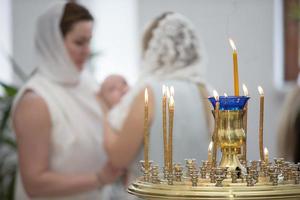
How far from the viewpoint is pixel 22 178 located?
11.0ft

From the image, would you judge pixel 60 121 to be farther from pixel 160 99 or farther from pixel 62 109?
pixel 160 99

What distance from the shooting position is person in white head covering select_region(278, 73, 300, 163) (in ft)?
8.95

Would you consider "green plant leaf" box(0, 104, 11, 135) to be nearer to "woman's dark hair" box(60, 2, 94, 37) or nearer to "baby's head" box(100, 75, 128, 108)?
"baby's head" box(100, 75, 128, 108)

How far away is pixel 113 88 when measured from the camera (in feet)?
11.7

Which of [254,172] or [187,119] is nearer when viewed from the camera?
[254,172]

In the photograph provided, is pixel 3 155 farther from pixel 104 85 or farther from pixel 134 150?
pixel 134 150

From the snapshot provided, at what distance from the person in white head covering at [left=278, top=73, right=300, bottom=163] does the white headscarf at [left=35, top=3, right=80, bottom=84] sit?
1.05 m

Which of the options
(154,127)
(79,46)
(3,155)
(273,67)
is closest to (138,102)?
(154,127)

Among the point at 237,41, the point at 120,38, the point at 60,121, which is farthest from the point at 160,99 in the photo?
the point at 120,38

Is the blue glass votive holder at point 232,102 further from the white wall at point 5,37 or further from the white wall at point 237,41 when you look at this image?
the white wall at point 5,37

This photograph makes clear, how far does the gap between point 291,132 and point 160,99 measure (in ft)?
1.60

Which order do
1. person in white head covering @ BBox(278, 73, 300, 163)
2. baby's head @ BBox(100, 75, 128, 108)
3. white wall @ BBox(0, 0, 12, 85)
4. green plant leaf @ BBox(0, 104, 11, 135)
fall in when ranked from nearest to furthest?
person in white head covering @ BBox(278, 73, 300, 163) < baby's head @ BBox(100, 75, 128, 108) < green plant leaf @ BBox(0, 104, 11, 135) < white wall @ BBox(0, 0, 12, 85)

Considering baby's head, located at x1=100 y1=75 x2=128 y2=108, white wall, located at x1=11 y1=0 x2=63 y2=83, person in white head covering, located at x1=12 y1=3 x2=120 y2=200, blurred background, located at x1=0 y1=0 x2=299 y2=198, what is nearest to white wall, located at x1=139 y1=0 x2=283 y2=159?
blurred background, located at x1=0 y1=0 x2=299 y2=198

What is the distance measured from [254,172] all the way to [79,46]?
213 centimetres
